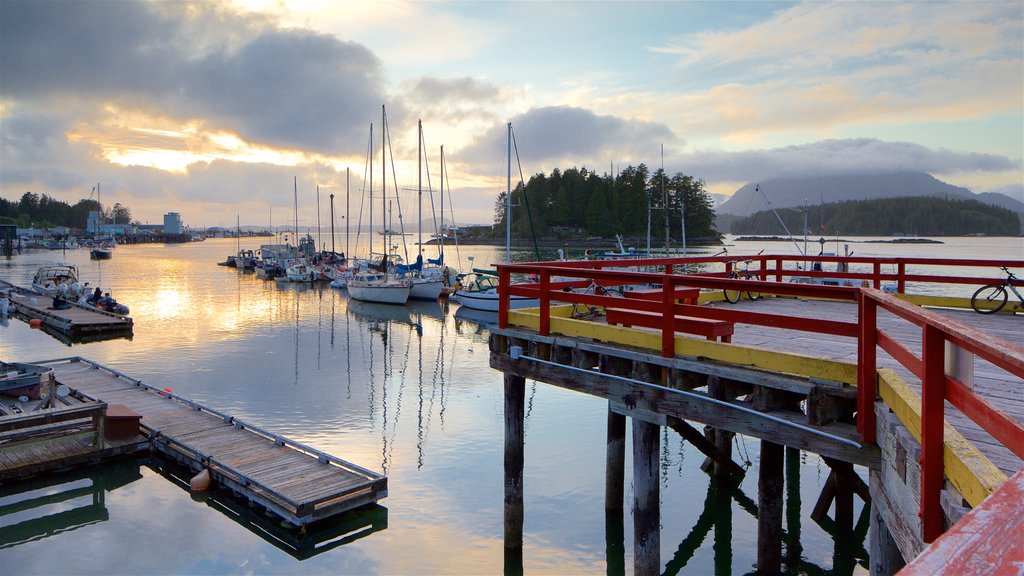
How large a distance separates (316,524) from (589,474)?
257 inches

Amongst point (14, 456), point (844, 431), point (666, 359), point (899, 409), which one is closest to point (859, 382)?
point (844, 431)

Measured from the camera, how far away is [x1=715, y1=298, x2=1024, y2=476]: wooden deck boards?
205 inches

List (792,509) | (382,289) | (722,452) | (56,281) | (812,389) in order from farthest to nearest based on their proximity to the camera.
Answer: (56,281), (382,289), (722,452), (792,509), (812,389)

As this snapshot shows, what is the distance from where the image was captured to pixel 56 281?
199 ft

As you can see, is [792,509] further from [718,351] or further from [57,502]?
[57,502]

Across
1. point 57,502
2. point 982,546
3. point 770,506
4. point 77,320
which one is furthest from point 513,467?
point 77,320

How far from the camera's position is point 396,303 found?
57.2 meters

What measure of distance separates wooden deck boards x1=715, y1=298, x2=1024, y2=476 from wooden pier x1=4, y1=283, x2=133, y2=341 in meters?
39.0

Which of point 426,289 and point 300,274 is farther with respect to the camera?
point 300,274

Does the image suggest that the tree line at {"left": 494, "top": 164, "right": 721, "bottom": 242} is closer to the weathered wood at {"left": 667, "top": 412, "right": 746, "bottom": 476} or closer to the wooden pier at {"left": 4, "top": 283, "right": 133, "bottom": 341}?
the wooden pier at {"left": 4, "top": 283, "right": 133, "bottom": 341}

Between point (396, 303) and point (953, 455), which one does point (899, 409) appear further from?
point (396, 303)

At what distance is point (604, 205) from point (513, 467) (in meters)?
164

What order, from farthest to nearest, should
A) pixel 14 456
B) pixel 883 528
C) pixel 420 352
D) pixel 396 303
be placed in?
1. pixel 396 303
2. pixel 420 352
3. pixel 14 456
4. pixel 883 528

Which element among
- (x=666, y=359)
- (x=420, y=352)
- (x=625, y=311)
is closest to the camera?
(x=666, y=359)
